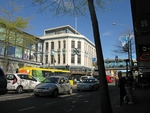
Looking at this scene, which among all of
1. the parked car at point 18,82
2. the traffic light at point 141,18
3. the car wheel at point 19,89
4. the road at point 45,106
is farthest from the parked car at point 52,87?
the traffic light at point 141,18

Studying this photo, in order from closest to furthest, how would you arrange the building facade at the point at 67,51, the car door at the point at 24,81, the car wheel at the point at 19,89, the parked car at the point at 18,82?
1. the parked car at the point at 18,82
2. the car wheel at the point at 19,89
3. the car door at the point at 24,81
4. the building facade at the point at 67,51

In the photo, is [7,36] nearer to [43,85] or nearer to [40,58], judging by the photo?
[43,85]

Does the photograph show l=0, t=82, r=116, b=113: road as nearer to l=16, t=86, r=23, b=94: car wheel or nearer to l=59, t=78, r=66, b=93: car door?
l=59, t=78, r=66, b=93: car door

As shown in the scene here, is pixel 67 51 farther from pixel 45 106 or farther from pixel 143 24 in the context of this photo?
pixel 143 24

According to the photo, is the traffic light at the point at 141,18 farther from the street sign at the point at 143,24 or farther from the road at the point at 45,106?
the road at the point at 45,106

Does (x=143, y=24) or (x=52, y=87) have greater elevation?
(x=143, y=24)

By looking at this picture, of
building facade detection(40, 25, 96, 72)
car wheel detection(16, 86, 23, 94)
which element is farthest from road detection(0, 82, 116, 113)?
building facade detection(40, 25, 96, 72)

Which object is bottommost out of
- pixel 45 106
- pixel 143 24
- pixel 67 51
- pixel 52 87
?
pixel 45 106

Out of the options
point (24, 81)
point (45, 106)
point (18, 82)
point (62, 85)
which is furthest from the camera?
point (24, 81)

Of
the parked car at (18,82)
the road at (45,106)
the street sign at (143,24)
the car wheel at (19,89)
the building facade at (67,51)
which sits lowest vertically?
the road at (45,106)

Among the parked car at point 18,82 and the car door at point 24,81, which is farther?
the car door at point 24,81

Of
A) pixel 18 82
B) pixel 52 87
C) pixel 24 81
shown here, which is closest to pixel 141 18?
pixel 52 87

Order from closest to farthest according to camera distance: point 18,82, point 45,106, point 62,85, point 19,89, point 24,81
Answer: point 45,106, point 62,85, point 18,82, point 19,89, point 24,81

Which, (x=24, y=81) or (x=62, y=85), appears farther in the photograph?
(x=24, y=81)
